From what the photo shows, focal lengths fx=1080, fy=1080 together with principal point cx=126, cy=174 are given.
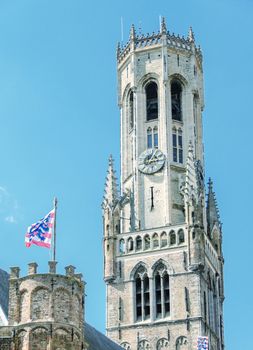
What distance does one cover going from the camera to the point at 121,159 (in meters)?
90.8

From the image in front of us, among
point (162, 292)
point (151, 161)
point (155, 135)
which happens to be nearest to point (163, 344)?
point (162, 292)

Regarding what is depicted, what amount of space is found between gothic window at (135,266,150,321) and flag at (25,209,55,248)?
3144cm

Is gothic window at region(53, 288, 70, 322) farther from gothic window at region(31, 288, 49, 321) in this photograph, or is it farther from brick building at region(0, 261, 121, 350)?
gothic window at region(31, 288, 49, 321)

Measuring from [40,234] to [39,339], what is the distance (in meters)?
5.08

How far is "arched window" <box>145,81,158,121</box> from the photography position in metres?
91.0

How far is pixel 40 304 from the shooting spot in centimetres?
5069

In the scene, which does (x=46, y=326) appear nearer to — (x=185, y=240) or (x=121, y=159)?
(x=185, y=240)

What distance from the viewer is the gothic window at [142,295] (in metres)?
82.0

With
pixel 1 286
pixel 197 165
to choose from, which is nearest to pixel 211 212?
pixel 197 165

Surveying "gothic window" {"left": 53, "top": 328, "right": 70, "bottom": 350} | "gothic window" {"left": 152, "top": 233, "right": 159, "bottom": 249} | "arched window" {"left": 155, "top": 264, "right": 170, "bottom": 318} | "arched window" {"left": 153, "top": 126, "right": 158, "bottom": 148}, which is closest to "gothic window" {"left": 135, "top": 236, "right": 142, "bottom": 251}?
"gothic window" {"left": 152, "top": 233, "right": 159, "bottom": 249}

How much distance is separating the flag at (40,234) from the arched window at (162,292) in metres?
31.1

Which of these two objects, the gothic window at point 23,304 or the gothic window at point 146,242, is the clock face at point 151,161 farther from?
the gothic window at point 23,304

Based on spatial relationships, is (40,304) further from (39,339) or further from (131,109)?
(131,109)

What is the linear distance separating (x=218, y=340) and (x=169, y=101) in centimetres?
2030
